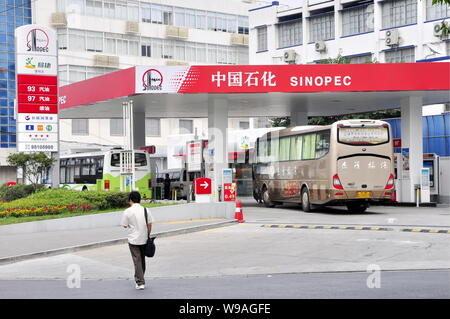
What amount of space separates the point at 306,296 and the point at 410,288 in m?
1.65

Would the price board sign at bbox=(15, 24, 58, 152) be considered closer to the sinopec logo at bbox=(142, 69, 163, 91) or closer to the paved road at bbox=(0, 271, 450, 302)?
the sinopec logo at bbox=(142, 69, 163, 91)

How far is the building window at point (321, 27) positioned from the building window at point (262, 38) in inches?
189

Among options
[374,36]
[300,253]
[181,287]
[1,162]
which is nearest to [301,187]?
[300,253]

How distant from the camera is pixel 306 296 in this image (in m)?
10.7

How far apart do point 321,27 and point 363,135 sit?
3361 cm

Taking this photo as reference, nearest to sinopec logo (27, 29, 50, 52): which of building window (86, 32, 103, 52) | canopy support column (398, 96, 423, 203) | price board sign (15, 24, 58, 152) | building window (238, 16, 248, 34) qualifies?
price board sign (15, 24, 58, 152)

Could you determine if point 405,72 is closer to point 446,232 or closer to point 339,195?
point 339,195

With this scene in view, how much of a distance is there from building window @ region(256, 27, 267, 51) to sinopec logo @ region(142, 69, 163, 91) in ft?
114

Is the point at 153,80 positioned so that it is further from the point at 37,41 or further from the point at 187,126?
the point at 187,126

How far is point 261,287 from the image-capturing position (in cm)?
1181

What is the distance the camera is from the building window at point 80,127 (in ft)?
209

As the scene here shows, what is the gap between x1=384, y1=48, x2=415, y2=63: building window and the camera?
171 ft

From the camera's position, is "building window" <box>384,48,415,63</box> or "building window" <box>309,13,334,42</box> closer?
"building window" <box>384,48,415,63</box>

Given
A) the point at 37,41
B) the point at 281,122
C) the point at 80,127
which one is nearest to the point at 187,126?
the point at 80,127
